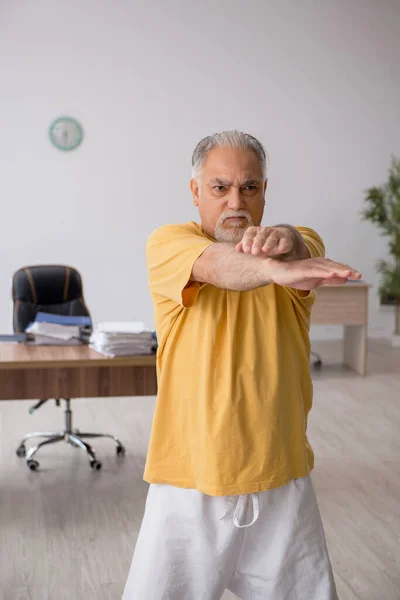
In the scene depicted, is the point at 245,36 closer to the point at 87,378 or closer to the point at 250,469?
the point at 87,378

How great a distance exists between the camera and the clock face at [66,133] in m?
7.01

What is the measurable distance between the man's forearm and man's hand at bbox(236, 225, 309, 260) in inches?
0.9

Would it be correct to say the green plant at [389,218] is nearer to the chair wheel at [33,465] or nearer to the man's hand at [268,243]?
the chair wheel at [33,465]

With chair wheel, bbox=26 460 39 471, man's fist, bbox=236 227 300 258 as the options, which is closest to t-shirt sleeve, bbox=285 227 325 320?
man's fist, bbox=236 227 300 258

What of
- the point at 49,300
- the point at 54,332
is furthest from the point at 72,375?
the point at 49,300

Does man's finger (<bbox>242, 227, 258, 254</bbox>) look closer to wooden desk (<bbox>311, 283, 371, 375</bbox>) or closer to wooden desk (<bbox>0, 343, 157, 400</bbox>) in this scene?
wooden desk (<bbox>0, 343, 157, 400</bbox>)

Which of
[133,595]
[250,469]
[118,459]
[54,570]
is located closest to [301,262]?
[250,469]

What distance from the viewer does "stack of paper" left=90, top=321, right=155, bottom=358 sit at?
11.4 feet

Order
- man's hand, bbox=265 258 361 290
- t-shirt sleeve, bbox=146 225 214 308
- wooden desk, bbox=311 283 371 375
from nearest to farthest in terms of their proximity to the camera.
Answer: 1. man's hand, bbox=265 258 361 290
2. t-shirt sleeve, bbox=146 225 214 308
3. wooden desk, bbox=311 283 371 375

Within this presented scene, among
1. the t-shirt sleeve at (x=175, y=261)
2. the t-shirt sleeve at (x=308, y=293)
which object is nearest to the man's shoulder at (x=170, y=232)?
the t-shirt sleeve at (x=175, y=261)

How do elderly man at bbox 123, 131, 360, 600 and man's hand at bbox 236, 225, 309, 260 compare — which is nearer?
man's hand at bbox 236, 225, 309, 260

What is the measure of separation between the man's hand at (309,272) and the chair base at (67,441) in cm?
290

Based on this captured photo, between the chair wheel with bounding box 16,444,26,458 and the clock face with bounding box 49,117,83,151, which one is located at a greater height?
the clock face with bounding box 49,117,83,151

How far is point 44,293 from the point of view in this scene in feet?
14.6
